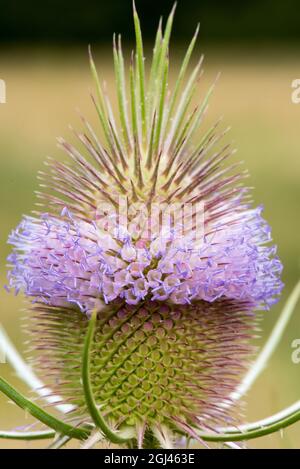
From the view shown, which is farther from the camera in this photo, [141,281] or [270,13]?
[270,13]

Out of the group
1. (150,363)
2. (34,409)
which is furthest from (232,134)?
(34,409)

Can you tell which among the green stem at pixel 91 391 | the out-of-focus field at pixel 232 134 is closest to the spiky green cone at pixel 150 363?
the green stem at pixel 91 391

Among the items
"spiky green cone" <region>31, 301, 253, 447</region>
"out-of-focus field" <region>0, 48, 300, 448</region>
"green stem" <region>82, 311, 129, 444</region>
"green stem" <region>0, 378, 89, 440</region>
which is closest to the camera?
"green stem" <region>82, 311, 129, 444</region>

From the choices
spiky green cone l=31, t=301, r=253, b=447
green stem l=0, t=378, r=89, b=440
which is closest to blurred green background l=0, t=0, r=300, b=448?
spiky green cone l=31, t=301, r=253, b=447

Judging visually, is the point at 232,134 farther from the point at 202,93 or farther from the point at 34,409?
the point at 34,409

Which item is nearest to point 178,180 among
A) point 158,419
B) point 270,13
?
point 158,419

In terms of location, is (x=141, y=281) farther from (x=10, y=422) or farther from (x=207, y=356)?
(x=10, y=422)

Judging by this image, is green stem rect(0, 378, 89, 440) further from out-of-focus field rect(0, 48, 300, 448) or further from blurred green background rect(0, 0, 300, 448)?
out-of-focus field rect(0, 48, 300, 448)
